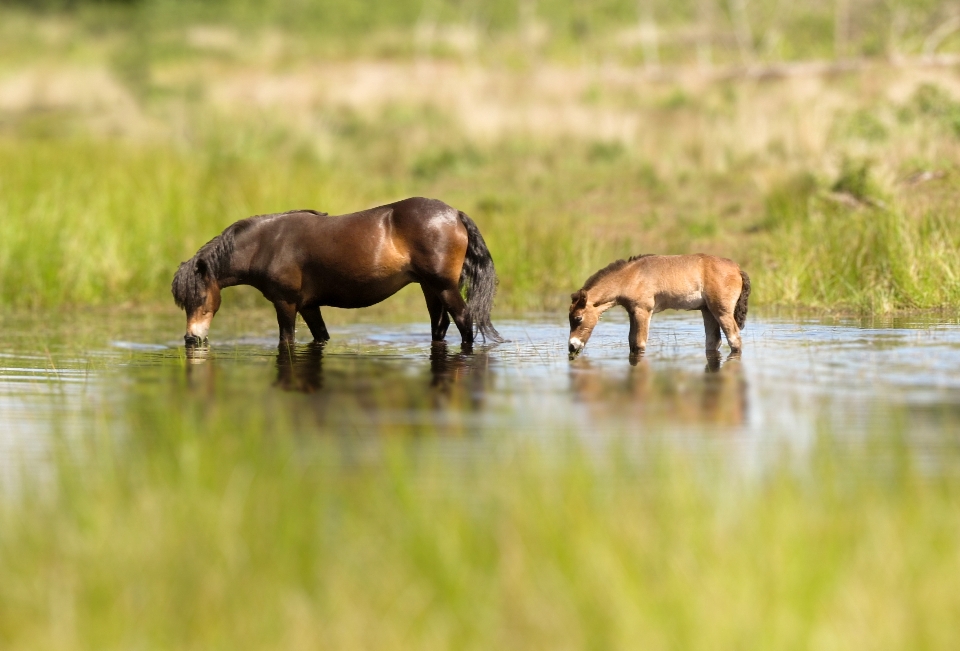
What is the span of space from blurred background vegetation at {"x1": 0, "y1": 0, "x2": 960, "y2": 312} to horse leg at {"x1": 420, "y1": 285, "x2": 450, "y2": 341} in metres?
3.15

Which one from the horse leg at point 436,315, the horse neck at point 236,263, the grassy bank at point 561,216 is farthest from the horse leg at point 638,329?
the horse neck at point 236,263

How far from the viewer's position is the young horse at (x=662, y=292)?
10.5 meters

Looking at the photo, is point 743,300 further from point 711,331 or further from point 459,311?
point 459,311

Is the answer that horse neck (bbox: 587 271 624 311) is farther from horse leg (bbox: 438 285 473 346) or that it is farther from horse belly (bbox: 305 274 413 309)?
horse belly (bbox: 305 274 413 309)

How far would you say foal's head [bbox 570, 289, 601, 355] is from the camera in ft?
34.9

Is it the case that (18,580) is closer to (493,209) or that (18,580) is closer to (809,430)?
(809,430)

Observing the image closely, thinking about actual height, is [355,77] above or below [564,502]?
above

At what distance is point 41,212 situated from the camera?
1578 cm

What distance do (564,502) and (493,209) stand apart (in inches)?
565

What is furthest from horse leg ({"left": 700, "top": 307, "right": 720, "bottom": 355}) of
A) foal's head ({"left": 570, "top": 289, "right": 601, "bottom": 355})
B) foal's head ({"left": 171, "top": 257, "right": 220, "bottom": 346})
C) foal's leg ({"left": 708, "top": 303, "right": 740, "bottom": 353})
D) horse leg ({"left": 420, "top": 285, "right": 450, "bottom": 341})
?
foal's head ({"left": 171, "top": 257, "right": 220, "bottom": 346})

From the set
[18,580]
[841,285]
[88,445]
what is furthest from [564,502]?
[841,285]

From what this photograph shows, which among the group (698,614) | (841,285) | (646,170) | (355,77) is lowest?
(698,614)

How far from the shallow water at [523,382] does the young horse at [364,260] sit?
35 cm

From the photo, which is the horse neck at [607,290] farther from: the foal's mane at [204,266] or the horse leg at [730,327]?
the foal's mane at [204,266]
